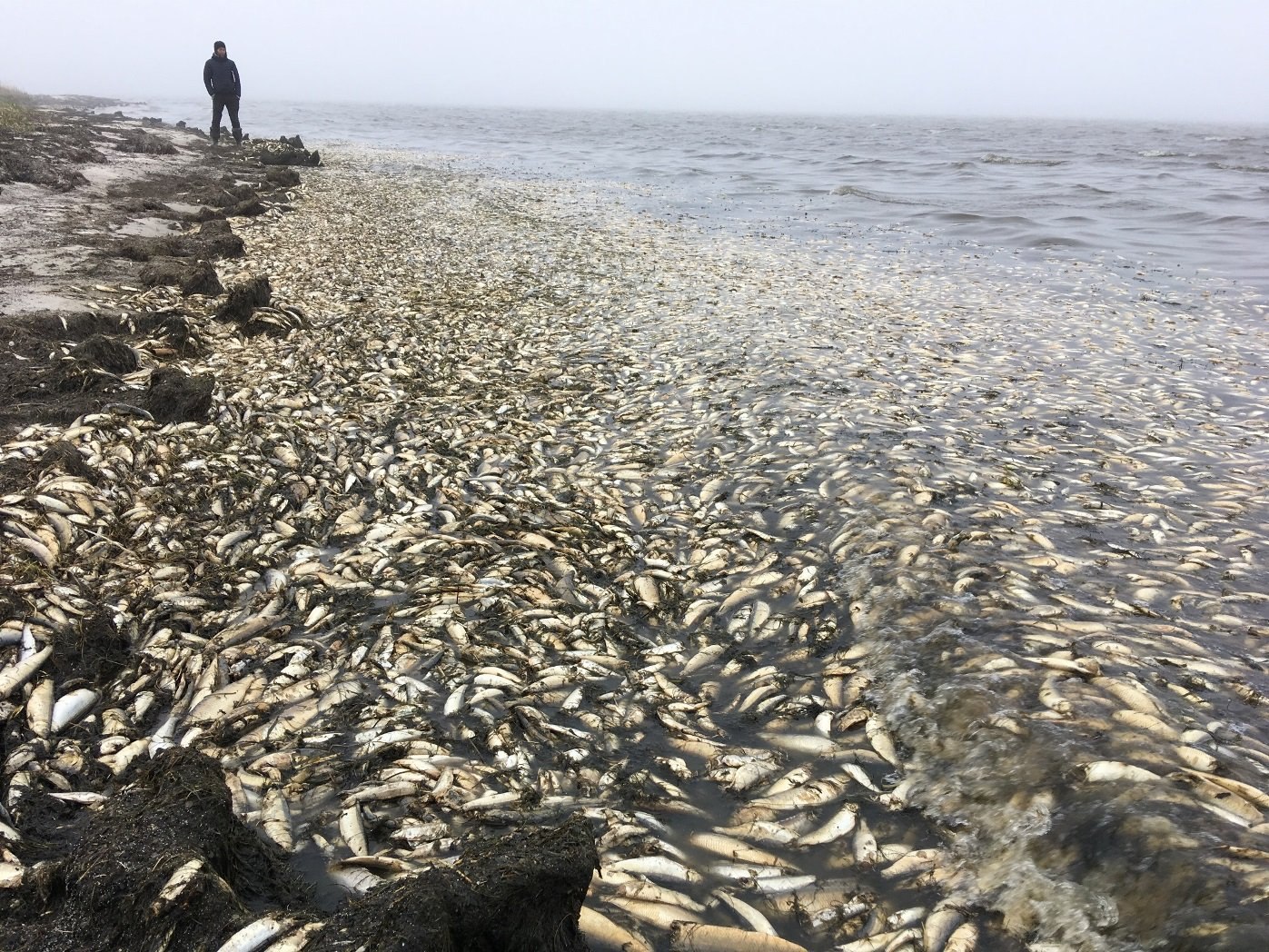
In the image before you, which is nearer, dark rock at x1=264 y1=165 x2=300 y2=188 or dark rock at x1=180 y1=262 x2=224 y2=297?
dark rock at x1=180 y1=262 x2=224 y2=297

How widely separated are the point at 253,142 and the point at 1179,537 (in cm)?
5244

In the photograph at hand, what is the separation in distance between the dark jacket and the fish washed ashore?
3017 centimetres

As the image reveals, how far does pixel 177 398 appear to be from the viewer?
8.62 metres

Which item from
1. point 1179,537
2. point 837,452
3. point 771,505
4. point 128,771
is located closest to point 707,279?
point 837,452

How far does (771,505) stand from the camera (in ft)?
26.1

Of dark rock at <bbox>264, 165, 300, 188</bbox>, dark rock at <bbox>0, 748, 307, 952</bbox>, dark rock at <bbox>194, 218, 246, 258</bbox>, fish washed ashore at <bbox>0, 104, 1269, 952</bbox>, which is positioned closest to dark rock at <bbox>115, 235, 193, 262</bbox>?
dark rock at <bbox>194, 218, 246, 258</bbox>

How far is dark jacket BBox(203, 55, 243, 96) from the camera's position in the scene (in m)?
33.5

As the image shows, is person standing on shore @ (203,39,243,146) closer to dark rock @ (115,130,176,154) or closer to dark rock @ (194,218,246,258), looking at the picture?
dark rock @ (115,130,176,154)

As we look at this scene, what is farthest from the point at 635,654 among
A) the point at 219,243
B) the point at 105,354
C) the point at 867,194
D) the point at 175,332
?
the point at 867,194

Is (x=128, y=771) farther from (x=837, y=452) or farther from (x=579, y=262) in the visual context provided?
(x=579, y=262)

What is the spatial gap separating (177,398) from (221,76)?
36.0 metres

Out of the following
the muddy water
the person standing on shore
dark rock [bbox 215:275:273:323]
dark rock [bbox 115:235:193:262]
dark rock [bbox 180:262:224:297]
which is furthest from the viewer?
the person standing on shore

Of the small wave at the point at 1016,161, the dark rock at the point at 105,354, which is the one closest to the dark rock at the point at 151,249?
the dark rock at the point at 105,354

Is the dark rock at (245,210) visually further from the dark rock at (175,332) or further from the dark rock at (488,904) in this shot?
the dark rock at (488,904)
